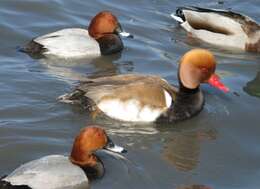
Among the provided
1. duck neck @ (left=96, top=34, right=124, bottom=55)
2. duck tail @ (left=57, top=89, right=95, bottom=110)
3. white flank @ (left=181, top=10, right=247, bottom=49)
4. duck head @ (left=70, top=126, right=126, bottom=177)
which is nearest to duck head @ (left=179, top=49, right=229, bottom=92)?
duck tail @ (left=57, top=89, right=95, bottom=110)

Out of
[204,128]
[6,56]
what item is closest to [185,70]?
[204,128]

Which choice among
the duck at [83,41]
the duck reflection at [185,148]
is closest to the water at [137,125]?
the duck reflection at [185,148]

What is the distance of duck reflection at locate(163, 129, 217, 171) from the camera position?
7820mm

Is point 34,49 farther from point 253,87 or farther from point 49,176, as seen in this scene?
point 49,176

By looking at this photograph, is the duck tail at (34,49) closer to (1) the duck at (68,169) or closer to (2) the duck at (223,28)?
(2) the duck at (223,28)

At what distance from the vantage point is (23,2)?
41.5 ft

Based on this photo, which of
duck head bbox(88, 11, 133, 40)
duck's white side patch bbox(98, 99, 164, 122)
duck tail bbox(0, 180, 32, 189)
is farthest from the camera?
duck head bbox(88, 11, 133, 40)

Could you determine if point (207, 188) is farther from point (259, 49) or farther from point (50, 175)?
point (259, 49)

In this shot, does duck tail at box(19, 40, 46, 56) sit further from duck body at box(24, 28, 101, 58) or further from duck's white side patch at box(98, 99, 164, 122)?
duck's white side patch at box(98, 99, 164, 122)

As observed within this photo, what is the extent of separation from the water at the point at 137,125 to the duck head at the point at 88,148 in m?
0.17

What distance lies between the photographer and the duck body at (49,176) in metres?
6.41

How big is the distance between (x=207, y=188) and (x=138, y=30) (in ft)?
17.2

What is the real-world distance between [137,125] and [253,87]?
2269 millimetres

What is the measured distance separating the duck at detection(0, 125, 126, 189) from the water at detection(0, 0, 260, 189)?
0.18 m
